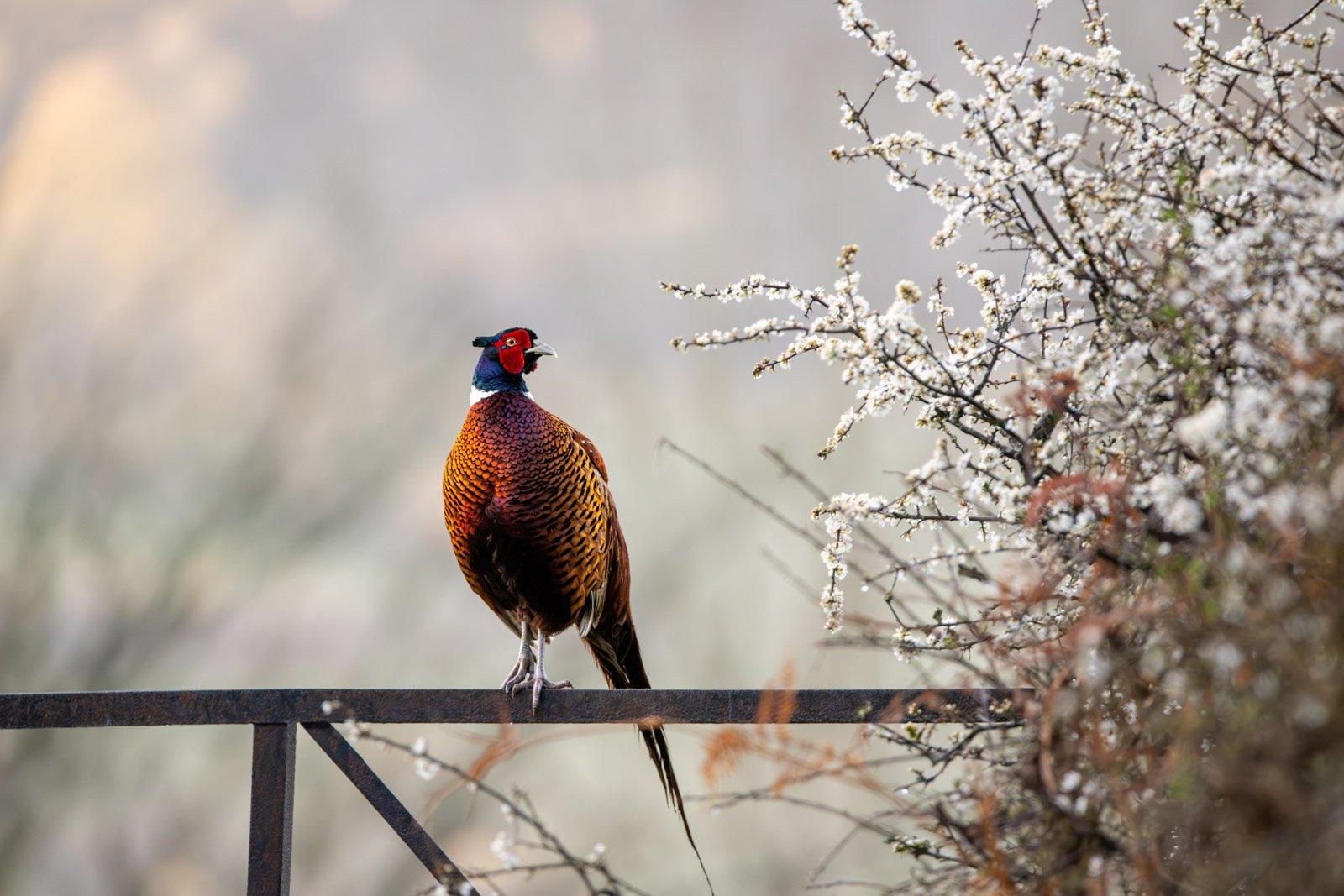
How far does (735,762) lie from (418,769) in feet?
1.05

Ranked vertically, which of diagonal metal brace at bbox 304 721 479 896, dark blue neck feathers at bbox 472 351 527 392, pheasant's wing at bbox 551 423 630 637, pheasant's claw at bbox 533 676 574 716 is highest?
dark blue neck feathers at bbox 472 351 527 392

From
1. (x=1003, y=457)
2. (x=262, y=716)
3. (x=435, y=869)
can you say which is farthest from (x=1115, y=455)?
(x=262, y=716)

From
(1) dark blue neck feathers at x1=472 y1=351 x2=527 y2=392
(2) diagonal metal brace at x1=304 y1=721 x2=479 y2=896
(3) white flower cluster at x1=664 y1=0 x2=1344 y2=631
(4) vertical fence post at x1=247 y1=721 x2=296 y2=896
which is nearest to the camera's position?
(3) white flower cluster at x1=664 y1=0 x2=1344 y2=631

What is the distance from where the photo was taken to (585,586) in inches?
74.0

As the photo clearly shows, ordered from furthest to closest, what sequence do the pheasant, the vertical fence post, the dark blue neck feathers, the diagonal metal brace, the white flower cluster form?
the dark blue neck feathers
the pheasant
the vertical fence post
the diagonal metal brace
the white flower cluster

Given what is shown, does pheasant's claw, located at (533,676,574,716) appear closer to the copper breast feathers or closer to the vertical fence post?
the copper breast feathers

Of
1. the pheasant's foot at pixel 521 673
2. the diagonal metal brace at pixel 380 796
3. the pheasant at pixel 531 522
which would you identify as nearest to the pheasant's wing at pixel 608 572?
the pheasant at pixel 531 522

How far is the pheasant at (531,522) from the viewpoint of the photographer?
6.03 feet

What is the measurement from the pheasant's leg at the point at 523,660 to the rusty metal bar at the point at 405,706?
0.30 meters

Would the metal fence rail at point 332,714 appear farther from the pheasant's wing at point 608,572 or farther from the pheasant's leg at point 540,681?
the pheasant's wing at point 608,572

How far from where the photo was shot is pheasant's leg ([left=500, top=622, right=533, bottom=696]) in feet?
6.21

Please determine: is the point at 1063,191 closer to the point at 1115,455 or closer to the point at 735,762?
the point at 1115,455

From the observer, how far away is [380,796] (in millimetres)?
1450

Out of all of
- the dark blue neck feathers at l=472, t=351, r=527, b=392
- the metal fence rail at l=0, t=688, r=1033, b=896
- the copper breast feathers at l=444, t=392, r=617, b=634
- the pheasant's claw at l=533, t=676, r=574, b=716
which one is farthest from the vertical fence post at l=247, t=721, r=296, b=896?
the dark blue neck feathers at l=472, t=351, r=527, b=392
